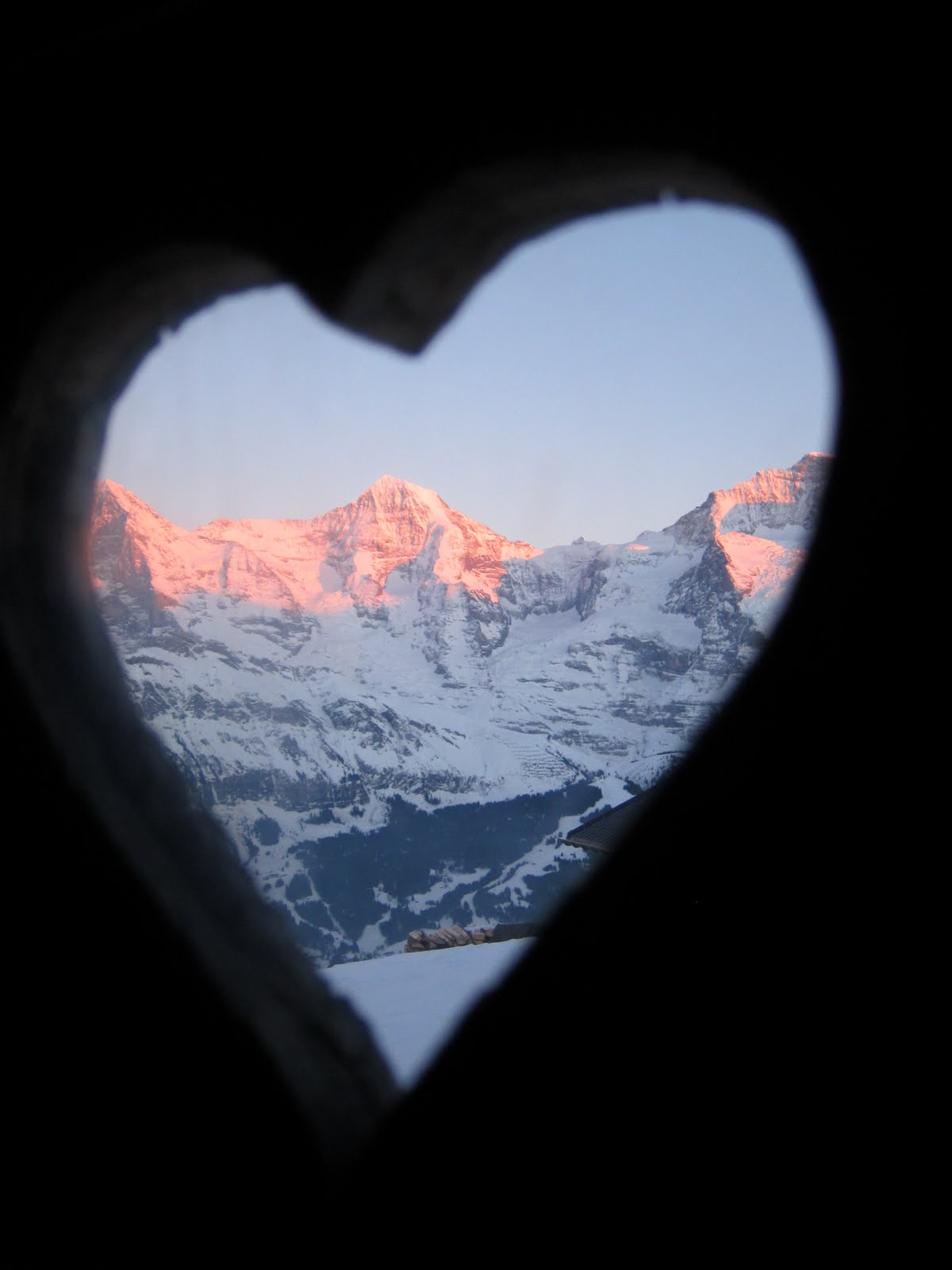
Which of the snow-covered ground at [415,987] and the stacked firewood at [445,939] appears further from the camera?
the stacked firewood at [445,939]

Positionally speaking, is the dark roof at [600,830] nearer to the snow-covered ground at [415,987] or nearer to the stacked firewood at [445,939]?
the snow-covered ground at [415,987]

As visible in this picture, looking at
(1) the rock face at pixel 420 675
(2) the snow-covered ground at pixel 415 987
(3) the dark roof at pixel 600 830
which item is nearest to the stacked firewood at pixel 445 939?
(3) the dark roof at pixel 600 830

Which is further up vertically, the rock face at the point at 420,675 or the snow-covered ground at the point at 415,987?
the snow-covered ground at the point at 415,987

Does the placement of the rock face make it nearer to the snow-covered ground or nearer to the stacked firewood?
the stacked firewood

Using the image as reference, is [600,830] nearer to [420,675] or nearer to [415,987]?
[415,987]

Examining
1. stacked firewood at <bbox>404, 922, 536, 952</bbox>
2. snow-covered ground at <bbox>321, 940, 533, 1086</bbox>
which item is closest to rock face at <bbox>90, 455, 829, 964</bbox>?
stacked firewood at <bbox>404, 922, 536, 952</bbox>

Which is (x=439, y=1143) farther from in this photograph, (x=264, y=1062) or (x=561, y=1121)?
(x=264, y=1062)
